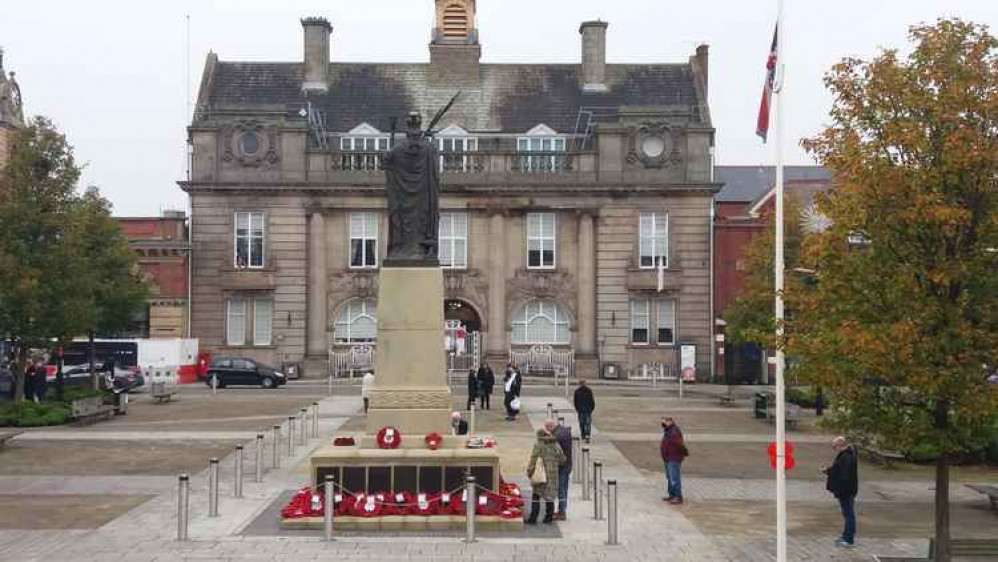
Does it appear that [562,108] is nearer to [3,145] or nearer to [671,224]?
[671,224]

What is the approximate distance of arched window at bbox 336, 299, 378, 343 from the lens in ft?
184

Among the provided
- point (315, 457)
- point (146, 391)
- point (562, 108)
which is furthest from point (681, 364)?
point (315, 457)

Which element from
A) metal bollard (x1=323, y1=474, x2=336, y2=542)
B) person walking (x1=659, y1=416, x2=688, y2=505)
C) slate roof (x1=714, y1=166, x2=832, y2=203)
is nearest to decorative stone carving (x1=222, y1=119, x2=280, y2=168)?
slate roof (x1=714, y1=166, x2=832, y2=203)

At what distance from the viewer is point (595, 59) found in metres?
60.8

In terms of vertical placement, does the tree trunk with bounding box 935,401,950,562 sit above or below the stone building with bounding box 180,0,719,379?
below

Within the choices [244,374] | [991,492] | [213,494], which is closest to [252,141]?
[244,374]

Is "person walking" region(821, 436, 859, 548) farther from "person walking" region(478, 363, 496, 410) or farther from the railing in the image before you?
the railing

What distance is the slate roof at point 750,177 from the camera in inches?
2908

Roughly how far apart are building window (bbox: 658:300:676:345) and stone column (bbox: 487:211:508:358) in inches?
301

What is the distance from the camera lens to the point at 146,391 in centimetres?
4838

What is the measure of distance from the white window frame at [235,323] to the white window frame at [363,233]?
575 cm

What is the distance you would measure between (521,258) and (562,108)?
888 centimetres

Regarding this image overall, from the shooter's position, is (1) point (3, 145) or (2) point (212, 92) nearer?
(1) point (3, 145)

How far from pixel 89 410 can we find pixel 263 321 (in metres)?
22.1
